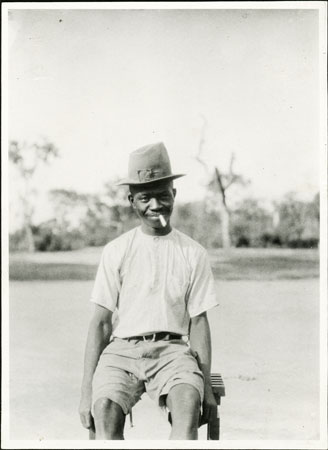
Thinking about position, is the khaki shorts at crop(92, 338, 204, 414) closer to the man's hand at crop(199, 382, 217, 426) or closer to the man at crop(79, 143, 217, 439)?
the man at crop(79, 143, 217, 439)

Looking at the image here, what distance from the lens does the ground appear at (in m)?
4.84

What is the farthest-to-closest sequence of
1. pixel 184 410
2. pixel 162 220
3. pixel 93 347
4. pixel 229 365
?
1. pixel 229 365
2. pixel 162 220
3. pixel 93 347
4. pixel 184 410

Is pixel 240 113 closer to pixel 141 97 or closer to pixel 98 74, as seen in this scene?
pixel 141 97

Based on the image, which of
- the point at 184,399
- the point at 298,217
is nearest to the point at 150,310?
the point at 184,399

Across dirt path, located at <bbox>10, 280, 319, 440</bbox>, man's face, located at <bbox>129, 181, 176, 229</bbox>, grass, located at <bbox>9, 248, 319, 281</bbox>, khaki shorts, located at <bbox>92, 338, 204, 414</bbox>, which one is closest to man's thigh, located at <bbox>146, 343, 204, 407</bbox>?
khaki shorts, located at <bbox>92, 338, 204, 414</bbox>

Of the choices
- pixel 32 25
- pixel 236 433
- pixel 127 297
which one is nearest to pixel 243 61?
pixel 32 25

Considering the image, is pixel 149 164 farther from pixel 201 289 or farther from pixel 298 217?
pixel 298 217

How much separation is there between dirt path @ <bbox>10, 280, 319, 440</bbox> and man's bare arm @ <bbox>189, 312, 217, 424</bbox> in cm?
63

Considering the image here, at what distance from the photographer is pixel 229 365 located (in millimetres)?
5109

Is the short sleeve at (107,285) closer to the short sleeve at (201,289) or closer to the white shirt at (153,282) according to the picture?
the white shirt at (153,282)

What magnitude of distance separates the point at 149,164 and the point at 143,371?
1.32 m

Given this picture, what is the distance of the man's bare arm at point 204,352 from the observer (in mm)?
4145

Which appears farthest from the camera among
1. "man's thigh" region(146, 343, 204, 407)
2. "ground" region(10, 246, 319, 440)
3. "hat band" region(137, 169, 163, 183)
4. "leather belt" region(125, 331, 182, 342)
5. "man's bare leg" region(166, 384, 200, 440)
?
"ground" region(10, 246, 319, 440)

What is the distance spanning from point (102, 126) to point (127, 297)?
1394 millimetres
